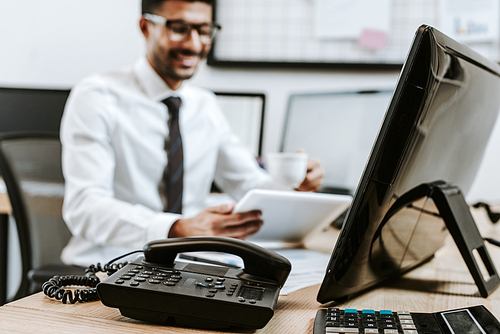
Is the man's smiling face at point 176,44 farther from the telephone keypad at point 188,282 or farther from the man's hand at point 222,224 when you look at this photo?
the telephone keypad at point 188,282

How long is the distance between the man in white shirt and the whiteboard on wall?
0.33 meters

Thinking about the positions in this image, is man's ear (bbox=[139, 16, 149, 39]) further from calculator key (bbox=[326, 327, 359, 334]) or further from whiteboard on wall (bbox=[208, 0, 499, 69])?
calculator key (bbox=[326, 327, 359, 334])

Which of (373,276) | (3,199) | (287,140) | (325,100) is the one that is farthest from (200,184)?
(373,276)

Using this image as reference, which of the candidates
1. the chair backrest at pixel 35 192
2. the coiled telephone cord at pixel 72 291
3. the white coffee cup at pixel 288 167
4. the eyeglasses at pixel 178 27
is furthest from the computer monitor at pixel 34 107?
the coiled telephone cord at pixel 72 291

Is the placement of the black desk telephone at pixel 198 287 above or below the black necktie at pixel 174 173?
above

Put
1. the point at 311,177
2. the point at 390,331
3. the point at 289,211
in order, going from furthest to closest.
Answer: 1. the point at 311,177
2. the point at 289,211
3. the point at 390,331

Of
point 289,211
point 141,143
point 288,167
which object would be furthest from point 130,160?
point 289,211

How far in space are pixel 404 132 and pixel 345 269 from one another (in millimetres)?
150

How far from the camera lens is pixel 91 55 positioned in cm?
182

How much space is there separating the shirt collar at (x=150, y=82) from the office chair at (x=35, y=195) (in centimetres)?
31

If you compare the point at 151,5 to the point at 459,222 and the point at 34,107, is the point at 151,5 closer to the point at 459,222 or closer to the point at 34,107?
the point at 34,107

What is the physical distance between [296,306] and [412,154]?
20cm

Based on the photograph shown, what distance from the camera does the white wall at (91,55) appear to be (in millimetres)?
1719

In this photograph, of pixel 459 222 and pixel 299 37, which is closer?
pixel 459 222
